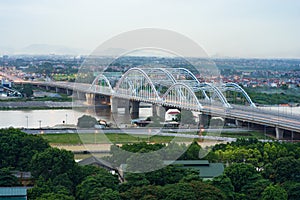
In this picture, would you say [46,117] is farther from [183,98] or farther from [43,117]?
[183,98]

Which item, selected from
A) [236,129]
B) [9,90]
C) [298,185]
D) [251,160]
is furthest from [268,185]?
[9,90]

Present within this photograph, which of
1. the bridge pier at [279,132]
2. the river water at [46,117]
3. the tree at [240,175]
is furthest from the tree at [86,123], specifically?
the tree at [240,175]

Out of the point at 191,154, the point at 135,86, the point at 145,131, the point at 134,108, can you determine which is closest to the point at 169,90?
the point at 134,108

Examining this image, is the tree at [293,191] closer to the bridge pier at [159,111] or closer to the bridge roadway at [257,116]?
the bridge roadway at [257,116]

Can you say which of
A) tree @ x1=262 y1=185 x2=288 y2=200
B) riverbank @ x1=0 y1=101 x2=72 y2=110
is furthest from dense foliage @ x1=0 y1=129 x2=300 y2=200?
riverbank @ x1=0 y1=101 x2=72 y2=110

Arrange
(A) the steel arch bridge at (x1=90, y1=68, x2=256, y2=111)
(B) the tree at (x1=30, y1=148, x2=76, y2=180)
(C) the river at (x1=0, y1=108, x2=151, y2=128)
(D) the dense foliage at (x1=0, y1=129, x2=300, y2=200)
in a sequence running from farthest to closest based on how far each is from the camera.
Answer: (A) the steel arch bridge at (x1=90, y1=68, x2=256, y2=111) < (C) the river at (x1=0, y1=108, x2=151, y2=128) < (B) the tree at (x1=30, y1=148, x2=76, y2=180) < (D) the dense foliage at (x1=0, y1=129, x2=300, y2=200)

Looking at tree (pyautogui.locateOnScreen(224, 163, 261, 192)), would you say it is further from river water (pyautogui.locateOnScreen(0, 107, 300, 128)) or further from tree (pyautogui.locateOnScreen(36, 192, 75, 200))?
river water (pyautogui.locateOnScreen(0, 107, 300, 128))
